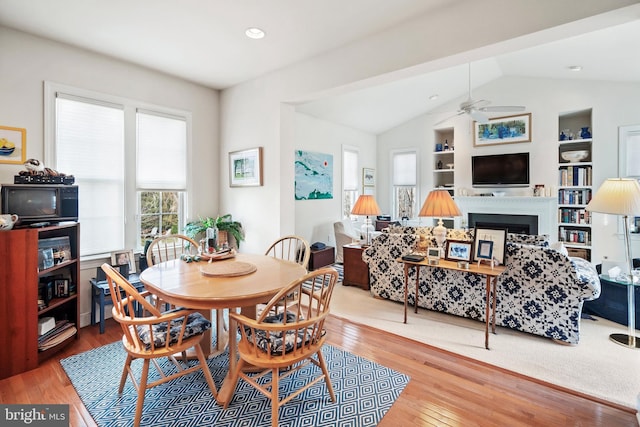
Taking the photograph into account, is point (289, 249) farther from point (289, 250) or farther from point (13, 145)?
point (13, 145)

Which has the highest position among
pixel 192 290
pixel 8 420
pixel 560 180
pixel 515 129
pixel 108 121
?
pixel 515 129

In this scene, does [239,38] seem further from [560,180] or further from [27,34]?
[560,180]

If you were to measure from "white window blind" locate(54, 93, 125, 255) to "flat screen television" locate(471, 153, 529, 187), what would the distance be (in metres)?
6.32

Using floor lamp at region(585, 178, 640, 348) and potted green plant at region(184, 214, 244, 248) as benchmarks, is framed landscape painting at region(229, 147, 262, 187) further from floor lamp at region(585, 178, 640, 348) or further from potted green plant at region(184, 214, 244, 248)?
floor lamp at region(585, 178, 640, 348)

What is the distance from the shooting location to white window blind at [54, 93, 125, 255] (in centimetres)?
296

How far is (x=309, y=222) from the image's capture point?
573 cm

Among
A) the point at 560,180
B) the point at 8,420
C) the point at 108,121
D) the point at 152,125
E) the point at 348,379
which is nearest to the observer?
the point at 8,420

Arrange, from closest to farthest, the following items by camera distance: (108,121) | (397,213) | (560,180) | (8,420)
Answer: (8,420) < (108,121) < (560,180) < (397,213)

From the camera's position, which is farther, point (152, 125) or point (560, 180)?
point (560, 180)

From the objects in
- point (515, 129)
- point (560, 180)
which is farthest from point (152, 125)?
point (560, 180)

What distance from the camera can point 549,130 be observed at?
5598mm

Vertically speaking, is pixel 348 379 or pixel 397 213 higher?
pixel 397 213

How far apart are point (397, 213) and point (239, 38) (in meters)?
5.83

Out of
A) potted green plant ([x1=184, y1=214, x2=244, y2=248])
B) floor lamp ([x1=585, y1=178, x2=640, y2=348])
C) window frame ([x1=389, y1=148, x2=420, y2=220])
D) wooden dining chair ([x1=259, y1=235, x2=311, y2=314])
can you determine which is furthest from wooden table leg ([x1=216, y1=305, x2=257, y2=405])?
window frame ([x1=389, y1=148, x2=420, y2=220])
